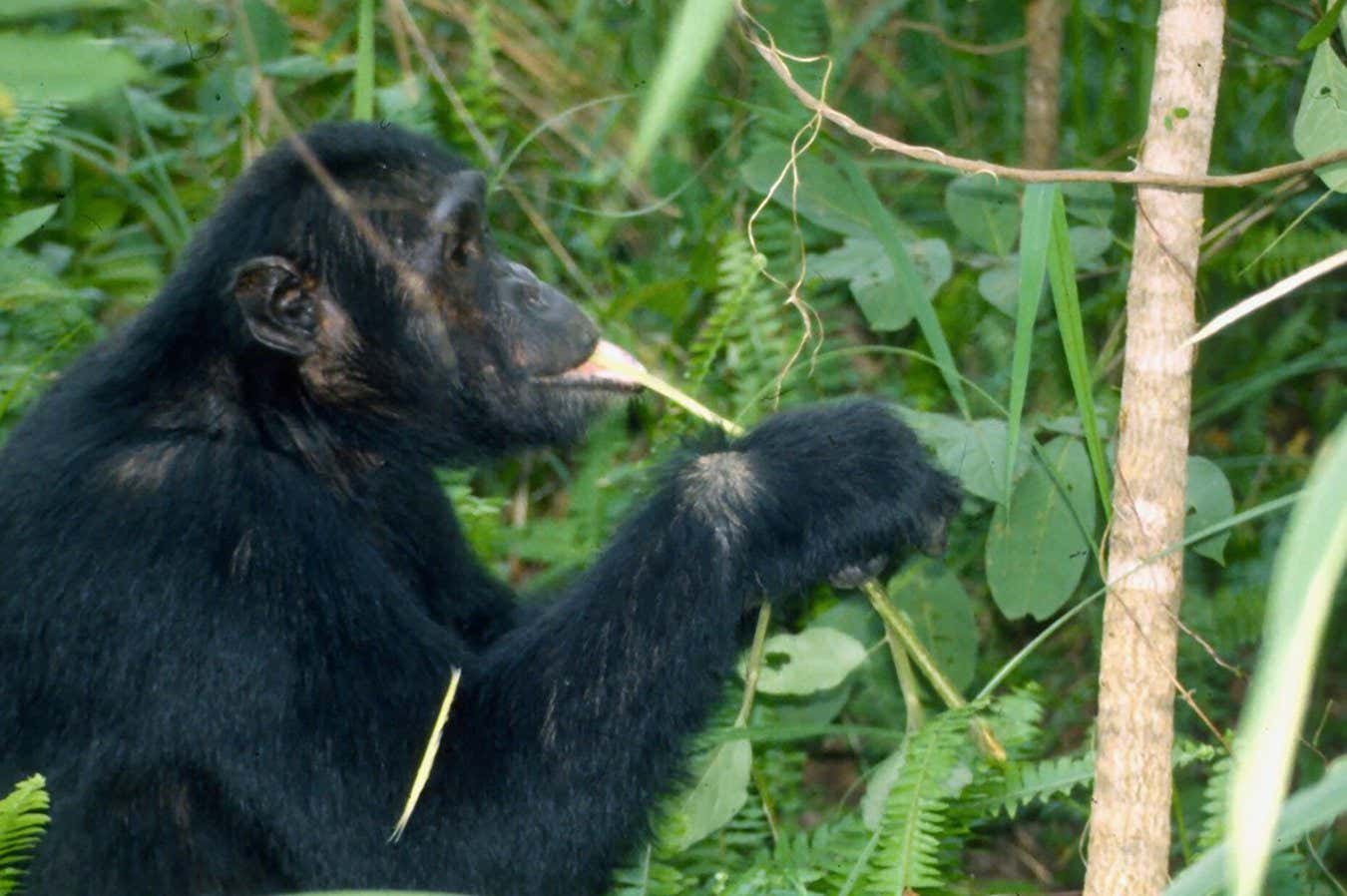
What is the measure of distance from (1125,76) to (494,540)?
4048 millimetres

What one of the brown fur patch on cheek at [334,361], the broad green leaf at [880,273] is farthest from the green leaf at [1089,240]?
the brown fur patch on cheek at [334,361]

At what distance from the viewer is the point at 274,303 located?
413 centimetres

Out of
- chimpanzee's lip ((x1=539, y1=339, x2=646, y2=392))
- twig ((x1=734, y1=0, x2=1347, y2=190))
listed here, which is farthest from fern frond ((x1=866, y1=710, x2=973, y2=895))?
twig ((x1=734, y1=0, x2=1347, y2=190))

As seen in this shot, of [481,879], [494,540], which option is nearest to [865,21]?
[494,540]

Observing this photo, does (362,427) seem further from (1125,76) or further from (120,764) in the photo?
(1125,76)

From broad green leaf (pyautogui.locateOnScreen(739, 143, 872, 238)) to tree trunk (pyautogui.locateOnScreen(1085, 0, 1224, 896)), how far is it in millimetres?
1940

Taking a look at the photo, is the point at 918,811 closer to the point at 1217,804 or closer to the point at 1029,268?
the point at 1217,804

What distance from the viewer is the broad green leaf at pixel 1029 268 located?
360 cm

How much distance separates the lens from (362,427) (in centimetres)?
440

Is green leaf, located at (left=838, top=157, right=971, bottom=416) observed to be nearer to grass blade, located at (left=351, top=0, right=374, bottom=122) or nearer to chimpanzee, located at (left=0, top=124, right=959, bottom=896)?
chimpanzee, located at (left=0, top=124, right=959, bottom=896)

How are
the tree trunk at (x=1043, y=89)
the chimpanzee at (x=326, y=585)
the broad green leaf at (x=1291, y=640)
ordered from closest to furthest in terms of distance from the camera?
the broad green leaf at (x=1291, y=640), the chimpanzee at (x=326, y=585), the tree trunk at (x=1043, y=89)

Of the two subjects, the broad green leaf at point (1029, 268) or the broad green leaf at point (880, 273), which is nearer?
the broad green leaf at point (1029, 268)

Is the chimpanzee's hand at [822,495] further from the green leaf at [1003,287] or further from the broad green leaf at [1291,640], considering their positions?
the broad green leaf at [1291,640]

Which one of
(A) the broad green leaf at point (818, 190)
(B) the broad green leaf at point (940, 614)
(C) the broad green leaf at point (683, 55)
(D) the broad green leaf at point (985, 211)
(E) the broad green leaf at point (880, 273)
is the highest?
(C) the broad green leaf at point (683, 55)
